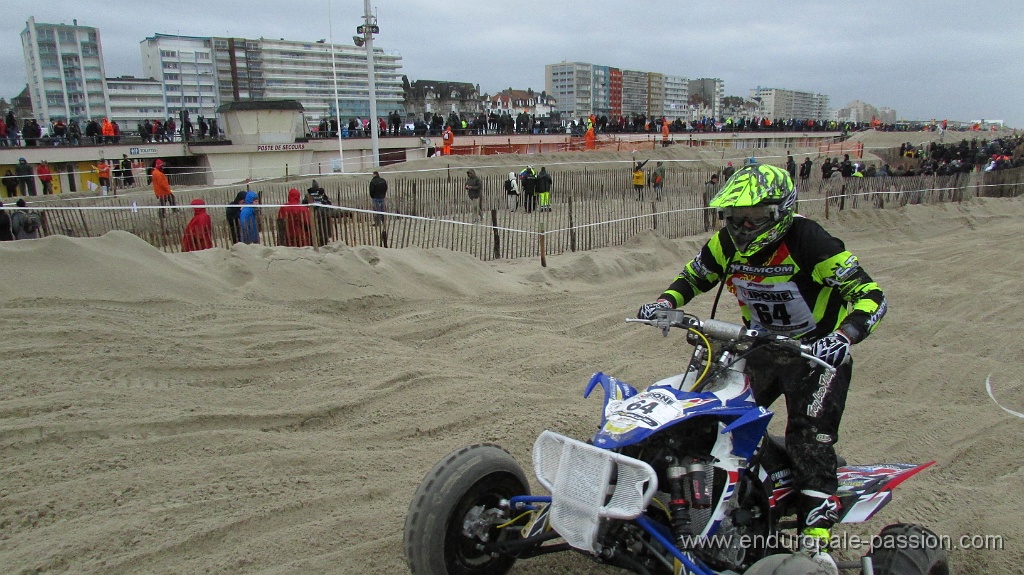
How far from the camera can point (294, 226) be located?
10109 mm

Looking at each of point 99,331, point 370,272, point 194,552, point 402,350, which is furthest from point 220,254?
point 194,552

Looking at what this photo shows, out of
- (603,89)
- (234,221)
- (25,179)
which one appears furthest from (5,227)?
(603,89)

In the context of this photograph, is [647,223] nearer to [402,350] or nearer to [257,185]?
[402,350]

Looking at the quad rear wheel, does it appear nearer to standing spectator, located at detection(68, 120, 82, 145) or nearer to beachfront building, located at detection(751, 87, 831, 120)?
standing spectator, located at detection(68, 120, 82, 145)

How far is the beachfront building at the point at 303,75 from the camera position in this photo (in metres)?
64.9

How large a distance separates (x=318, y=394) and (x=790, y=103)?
173m

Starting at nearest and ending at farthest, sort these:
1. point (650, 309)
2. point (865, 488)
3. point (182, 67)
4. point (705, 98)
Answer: point (865, 488) → point (650, 309) → point (182, 67) → point (705, 98)

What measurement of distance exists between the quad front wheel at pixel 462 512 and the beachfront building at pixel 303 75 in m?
→ 62.8

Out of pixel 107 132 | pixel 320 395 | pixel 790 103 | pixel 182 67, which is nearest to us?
pixel 320 395

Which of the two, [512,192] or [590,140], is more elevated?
[590,140]

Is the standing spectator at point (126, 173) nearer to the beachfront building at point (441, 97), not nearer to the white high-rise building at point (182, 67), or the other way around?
the white high-rise building at point (182, 67)

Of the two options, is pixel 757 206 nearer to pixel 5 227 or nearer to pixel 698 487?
pixel 698 487

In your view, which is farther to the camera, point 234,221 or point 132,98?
point 132,98

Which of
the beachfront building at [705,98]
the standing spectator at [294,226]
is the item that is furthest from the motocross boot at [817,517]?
the beachfront building at [705,98]
